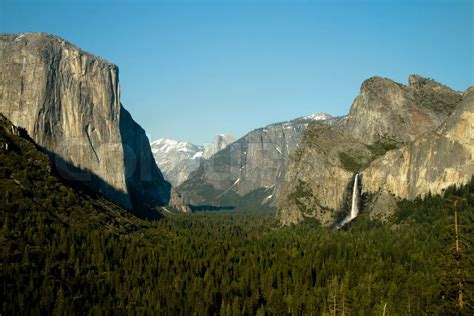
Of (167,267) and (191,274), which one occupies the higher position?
(167,267)

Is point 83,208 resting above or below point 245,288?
above

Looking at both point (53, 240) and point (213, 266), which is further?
point (213, 266)

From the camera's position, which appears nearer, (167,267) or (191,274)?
(191,274)

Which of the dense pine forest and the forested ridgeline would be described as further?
the forested ridgeline

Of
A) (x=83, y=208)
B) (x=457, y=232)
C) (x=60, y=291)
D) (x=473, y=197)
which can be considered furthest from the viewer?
(x=473, y=197)

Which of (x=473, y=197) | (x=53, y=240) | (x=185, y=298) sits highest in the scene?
(x=473, y=197)

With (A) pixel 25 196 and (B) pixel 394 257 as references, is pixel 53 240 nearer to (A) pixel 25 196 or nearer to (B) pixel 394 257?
(A) pixel 25 196

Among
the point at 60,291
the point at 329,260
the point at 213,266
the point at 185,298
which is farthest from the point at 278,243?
the point at 60,291

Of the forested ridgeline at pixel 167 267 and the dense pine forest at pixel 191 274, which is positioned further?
the forested ridgeline at pixel 167 267
